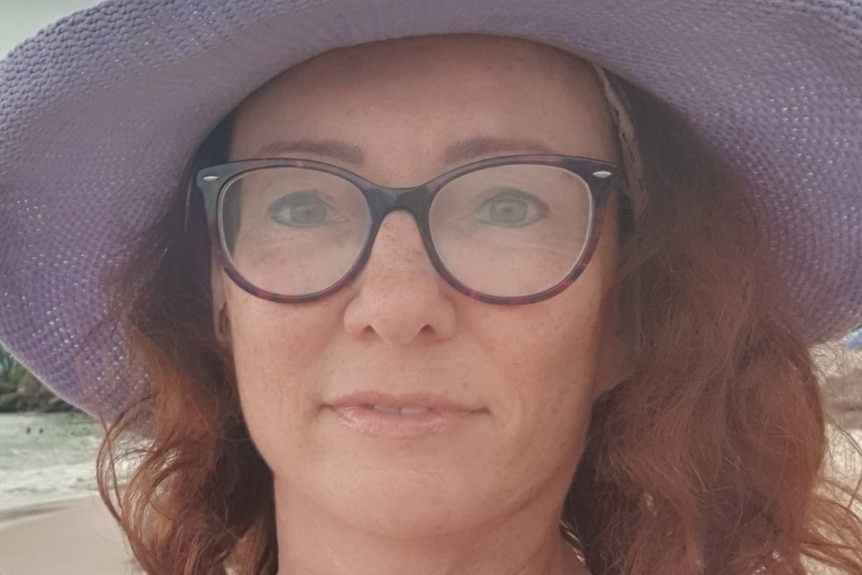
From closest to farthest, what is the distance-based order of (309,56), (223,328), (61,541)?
(309,56) → (223,328) → (61,541)

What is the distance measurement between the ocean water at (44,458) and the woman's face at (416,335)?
126 inches

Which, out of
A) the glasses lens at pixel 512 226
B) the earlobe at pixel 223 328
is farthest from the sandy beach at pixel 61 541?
the glasses lens at pixel 512 226

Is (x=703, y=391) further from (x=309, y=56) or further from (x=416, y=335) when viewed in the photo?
(x=309, y=56)

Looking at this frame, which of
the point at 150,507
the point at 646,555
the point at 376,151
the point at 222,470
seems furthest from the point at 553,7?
the point at 150,507

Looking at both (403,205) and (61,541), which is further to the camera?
(61,541)

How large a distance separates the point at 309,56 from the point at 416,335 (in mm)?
346

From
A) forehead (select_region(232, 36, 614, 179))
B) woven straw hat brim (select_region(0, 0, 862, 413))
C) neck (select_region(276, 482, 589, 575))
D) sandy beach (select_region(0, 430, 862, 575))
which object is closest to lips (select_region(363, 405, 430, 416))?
neck (select_region(276, 482, 589, 575))

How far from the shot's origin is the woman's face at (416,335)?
917 millimetres

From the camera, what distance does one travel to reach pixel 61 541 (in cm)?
385

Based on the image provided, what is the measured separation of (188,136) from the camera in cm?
113

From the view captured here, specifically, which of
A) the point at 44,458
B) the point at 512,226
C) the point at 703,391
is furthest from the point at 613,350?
the point at 44,458

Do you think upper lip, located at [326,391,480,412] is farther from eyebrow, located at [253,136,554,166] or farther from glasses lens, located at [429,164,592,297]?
eyebrow, located at [253,136,554,166]

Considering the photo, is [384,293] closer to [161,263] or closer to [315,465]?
[315,465]

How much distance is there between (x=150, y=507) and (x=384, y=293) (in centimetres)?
72
